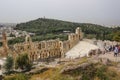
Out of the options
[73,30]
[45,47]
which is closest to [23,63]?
[45,47]

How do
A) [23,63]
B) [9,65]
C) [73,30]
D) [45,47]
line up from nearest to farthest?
[23,63], [9,65], [45,47], [73,30]

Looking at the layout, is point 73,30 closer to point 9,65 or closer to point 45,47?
point 45,47

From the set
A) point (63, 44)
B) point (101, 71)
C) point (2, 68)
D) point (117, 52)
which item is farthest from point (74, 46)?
point (101, 71)

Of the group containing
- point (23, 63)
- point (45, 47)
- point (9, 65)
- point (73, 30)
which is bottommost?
point (73, 30)

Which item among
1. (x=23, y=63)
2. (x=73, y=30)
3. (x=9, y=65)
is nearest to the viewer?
(x=23, y=63)

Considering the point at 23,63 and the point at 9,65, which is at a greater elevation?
the point at 23,63

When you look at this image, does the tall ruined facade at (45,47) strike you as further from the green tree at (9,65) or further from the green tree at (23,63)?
the green tree at (23,63)

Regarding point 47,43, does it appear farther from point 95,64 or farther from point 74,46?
point 95,64

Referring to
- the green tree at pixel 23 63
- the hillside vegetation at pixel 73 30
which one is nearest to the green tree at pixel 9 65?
the green tree at pixel 23 63
